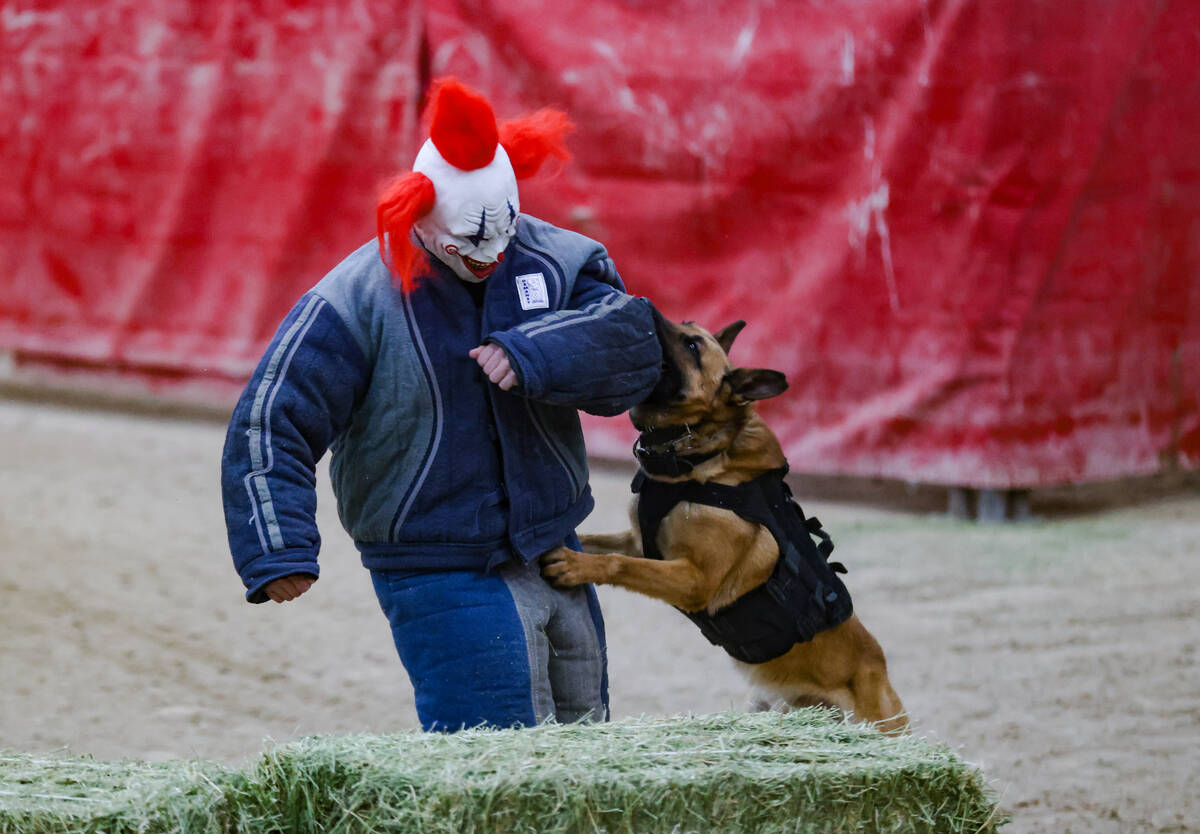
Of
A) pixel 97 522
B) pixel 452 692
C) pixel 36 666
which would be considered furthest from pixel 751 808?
pixel 97 522

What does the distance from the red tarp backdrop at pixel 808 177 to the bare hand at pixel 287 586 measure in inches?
195

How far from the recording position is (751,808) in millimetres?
2398

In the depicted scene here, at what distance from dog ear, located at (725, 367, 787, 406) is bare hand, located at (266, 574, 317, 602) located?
4.51 feet

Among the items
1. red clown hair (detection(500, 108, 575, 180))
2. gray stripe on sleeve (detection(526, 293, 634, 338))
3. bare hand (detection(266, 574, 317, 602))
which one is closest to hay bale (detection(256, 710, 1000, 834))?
bare hand (detection(266, 574, 317, 602))

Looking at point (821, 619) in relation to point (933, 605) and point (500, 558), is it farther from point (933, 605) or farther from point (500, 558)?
point (933, 605)

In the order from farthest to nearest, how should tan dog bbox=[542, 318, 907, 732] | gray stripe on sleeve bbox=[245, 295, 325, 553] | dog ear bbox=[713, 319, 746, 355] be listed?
dog ear bbox=[713, 319, 746, 355] < tan dog bbox=[542, 318, 907, 732] < gray stripe on sleeve bbox=[245, 295, 325, 553]

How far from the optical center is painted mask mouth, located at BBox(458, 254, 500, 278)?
299 cm

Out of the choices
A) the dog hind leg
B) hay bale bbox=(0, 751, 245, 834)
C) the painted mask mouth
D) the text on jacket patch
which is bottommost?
the dog hind leg

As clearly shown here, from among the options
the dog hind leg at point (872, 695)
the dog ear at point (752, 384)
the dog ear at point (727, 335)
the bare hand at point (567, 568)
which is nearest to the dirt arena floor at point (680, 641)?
the dog hind leg at point (872, 695)

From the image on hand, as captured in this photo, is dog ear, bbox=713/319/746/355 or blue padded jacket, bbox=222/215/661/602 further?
dog ear, bbox=713/319/746/355

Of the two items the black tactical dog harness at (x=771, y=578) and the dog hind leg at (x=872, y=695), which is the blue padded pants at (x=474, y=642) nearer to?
the black tactical dog harness at (x=771, y=578)

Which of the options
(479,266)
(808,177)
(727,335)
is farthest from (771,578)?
(808,177)

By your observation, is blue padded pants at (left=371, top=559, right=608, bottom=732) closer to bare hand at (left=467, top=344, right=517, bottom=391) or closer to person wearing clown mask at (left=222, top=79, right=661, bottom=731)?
person wearing clown mask at (left=222, top=79, right=661, bottom=731)

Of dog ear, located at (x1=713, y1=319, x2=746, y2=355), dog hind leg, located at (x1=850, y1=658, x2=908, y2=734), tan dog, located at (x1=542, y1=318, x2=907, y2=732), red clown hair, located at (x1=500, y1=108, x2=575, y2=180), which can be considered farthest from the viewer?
dog ear, located at (x1=713, y1=319, x2=746, y2=355)
